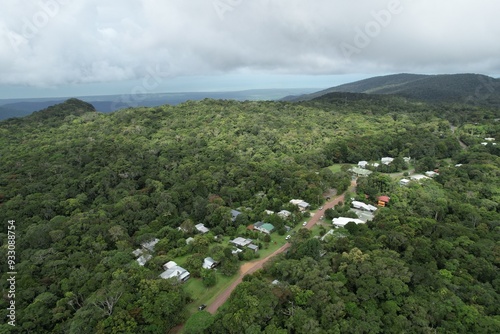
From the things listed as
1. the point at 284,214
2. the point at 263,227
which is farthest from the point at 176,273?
the point at 284,214

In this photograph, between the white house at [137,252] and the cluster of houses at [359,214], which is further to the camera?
the cluster of houses at [359,214]

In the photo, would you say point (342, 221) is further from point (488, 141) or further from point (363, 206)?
point (488, 141)

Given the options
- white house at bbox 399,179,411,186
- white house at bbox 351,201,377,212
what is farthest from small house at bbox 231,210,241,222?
white house at bbox 399,179,411,186

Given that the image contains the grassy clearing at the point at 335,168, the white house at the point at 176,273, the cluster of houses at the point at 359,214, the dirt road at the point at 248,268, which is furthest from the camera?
the grassy clearing at the point at 335,168

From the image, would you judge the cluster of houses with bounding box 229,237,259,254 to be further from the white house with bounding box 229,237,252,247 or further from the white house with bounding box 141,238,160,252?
the white house with bounding box 141,238,160,252

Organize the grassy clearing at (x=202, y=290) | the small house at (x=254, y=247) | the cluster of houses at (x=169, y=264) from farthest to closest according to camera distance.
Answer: the small house at (x=254, y=247) < the cluster of houses at (x=169, y=264) < the grassy clearing at (x=202, y=290)

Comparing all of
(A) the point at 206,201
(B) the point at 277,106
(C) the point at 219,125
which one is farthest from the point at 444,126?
(A) the point at 206,201

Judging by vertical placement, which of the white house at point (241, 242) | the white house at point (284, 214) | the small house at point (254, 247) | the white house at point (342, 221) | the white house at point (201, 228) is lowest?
the white house at point (201, 228)

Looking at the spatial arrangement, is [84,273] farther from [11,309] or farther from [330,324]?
[330,324]

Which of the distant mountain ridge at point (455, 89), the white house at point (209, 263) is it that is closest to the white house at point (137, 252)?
the white house at point (209, 263)

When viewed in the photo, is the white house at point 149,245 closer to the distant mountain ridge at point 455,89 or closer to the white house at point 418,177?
the white house at point 418,177
